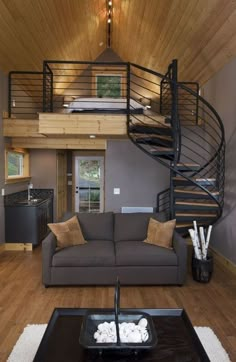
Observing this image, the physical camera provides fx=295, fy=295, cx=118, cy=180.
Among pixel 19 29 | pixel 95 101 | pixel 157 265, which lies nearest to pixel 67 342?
pixel 157 265

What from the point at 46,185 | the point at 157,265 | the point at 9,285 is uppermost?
the point at 46,185

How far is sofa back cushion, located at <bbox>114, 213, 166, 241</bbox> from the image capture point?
4.59 metres

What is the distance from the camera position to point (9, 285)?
3924mm


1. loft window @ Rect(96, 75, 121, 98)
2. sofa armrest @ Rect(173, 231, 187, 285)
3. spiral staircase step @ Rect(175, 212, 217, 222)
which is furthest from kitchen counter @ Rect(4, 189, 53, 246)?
loft window @ Rect(96, 75, 121, 98)

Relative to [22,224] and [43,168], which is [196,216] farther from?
[43,168]

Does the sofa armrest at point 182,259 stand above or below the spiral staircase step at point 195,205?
below

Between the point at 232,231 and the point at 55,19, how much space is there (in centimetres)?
457

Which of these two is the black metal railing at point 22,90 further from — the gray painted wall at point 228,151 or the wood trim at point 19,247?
the gray painted wall at point 228,151

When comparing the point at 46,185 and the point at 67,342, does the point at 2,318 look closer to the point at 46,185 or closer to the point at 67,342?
the point at 67,342

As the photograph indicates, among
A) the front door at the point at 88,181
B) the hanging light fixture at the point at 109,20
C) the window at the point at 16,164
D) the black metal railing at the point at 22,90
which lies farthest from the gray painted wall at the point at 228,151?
the front door at the point at 88,181

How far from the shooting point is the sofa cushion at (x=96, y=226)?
15.1 feet

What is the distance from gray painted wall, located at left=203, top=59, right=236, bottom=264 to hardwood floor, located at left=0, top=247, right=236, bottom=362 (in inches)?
24.1

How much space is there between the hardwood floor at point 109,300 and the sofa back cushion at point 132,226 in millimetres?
856

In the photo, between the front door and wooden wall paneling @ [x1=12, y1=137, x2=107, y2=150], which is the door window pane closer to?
the front door
